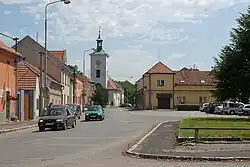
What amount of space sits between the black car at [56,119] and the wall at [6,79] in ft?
26.4

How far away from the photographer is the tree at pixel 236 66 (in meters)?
50.4

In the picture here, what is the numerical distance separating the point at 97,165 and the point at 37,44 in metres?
71.6

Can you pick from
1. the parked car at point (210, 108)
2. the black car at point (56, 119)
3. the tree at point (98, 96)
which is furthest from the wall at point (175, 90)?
the black car at point (56, 119)

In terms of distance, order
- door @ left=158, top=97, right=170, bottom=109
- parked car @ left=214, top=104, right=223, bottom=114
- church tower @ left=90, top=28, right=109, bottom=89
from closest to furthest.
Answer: parked car @ left=214, top=104, right=223, bottom=114 < door @ left=158, top=97, right=170, bottom=109 < church tower @ left=90, top=28, right=109, bottom=89

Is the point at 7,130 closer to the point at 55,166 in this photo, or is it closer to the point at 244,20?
the point at 55,166

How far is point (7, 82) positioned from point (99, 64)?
10402cm

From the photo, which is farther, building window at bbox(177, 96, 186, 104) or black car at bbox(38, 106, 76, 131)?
building window at bbox(177, 96, 186, 104)

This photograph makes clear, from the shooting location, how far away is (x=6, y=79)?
156ft

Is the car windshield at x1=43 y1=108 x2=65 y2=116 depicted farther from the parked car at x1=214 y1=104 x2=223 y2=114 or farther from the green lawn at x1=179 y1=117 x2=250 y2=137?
the parked car at x1=214 y1=104 x2=223 y2=114

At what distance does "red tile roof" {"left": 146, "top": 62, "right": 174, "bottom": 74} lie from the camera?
114 m

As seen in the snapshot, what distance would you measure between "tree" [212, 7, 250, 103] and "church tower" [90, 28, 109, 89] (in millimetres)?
97755

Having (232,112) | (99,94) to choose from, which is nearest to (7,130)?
(232,112)

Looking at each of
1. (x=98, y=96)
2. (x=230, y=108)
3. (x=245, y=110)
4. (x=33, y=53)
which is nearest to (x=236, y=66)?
(x=245, y=110)

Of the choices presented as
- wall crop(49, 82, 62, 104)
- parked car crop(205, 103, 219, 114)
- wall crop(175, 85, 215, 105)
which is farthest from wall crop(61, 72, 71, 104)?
wall crop(175, 85, 215, 105)
